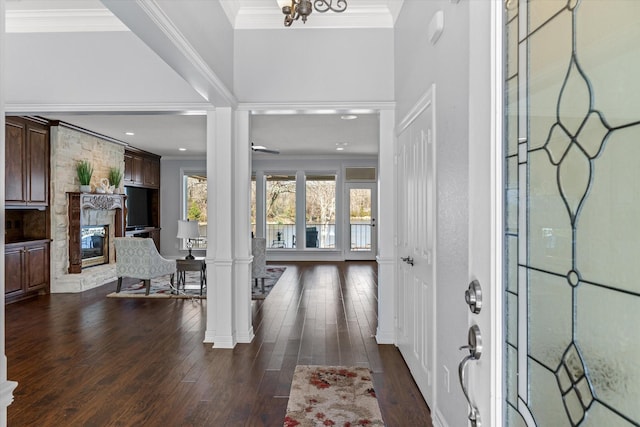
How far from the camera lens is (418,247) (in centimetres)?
277

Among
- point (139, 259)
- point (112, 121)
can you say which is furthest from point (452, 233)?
point (112, 121)

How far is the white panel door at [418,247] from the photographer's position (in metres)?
2.42

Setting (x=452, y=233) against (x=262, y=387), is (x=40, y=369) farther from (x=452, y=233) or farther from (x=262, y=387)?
(x=452, y=233)

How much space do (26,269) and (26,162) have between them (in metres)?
1.52

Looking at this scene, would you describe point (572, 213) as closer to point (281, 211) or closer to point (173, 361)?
point (173, 361)

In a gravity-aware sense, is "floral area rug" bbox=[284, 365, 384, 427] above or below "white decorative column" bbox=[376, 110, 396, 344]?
below

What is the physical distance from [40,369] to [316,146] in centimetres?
613

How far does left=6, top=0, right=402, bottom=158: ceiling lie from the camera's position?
329cm

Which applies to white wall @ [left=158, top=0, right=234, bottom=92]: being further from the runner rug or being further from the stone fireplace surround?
the stone fireplace surround

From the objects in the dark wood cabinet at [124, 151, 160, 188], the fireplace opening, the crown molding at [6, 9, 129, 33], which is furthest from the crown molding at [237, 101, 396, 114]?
the dark wood cabinet at [124, 151, 160, 188]

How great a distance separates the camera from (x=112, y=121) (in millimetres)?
5883

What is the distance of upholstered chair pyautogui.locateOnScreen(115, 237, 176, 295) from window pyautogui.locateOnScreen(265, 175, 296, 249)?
14.1 ft

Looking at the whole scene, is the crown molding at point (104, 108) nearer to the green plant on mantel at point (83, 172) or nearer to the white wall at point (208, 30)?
the white wall at point (208, 30)

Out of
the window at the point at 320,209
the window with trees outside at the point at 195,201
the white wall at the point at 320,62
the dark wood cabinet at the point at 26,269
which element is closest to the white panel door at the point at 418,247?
the white wall at the point at 320,62
